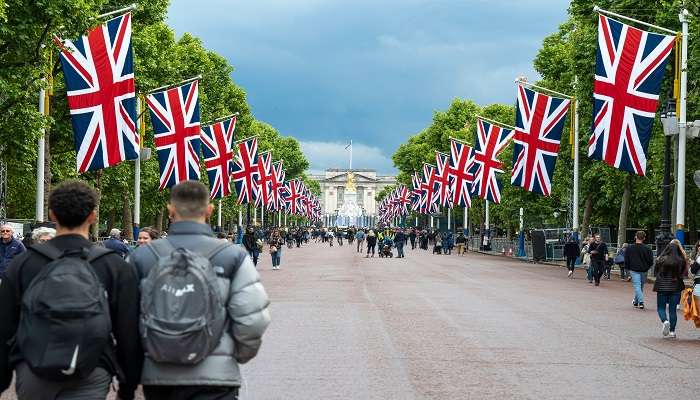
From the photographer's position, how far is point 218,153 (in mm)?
41094

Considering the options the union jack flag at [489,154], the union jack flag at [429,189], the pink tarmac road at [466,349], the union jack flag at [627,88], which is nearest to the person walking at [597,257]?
the union jack flag at [627,88]

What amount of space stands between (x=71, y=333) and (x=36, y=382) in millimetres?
340

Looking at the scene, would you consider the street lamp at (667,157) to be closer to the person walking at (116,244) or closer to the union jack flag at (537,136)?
the union jack flag at (537,136)

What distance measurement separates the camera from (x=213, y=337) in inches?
197

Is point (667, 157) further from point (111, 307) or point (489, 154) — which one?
point (111, 307)

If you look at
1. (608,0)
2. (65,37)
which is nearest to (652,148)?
(608,0)

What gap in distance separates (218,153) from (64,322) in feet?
120

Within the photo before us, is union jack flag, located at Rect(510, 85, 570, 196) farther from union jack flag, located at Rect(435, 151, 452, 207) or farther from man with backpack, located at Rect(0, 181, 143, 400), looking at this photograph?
man with backpack, located at Rect(0, 181, 143, 400)

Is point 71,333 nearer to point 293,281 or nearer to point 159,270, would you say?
point 159,270

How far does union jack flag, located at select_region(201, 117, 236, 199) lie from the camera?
134 ft

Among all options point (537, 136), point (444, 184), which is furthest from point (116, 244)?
point (444, 184)

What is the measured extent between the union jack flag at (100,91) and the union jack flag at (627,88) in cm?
1122

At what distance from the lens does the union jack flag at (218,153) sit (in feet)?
134

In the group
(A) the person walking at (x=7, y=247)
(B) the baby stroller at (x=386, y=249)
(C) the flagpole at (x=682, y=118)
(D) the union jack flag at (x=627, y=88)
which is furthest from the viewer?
(B) the baby stroller at (x=386, y=249)
